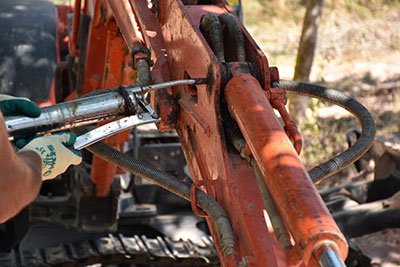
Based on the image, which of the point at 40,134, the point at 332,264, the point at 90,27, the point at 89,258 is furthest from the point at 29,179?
the point at 89,258

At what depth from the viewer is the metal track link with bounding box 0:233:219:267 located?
506cm

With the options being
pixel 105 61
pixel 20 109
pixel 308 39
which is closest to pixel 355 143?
pixel 20 109

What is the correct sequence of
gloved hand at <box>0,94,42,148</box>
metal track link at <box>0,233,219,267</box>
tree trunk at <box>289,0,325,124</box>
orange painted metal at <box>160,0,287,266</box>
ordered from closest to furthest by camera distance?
orange painted metal at <box>160,0,287,266</box>
gloved hand at <box>0,94,42,148</box>
metal track link at <box>0,233,219,267</box>
tree trunk at <box>289,0,325,124</box>

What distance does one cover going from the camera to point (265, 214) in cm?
257

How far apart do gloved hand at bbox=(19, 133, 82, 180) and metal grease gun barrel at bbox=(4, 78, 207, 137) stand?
36 millimetres

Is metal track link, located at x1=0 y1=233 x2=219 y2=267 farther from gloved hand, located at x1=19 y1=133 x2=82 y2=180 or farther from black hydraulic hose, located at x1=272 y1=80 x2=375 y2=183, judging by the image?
gloved hand, located at x1=19 y1=133 x2=82 y2=180

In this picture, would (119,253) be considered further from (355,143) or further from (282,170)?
(282,170)

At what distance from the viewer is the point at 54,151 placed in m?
2.71

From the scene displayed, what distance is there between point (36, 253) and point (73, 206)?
1.40 feet

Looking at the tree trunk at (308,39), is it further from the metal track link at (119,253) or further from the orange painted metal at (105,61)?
the orange painted metal at (105,61)

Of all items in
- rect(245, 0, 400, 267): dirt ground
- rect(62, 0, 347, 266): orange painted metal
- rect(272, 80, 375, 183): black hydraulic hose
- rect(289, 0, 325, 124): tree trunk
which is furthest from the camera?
rect(245, 0, 400, 267): dirt ground

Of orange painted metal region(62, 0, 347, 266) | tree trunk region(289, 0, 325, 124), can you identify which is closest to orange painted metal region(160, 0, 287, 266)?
orange painted metal region(62, 0, 347, 266)

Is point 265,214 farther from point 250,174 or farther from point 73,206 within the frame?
point 73,206

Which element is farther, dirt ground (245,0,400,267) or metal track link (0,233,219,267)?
dirt ground (245,0,400,267)
